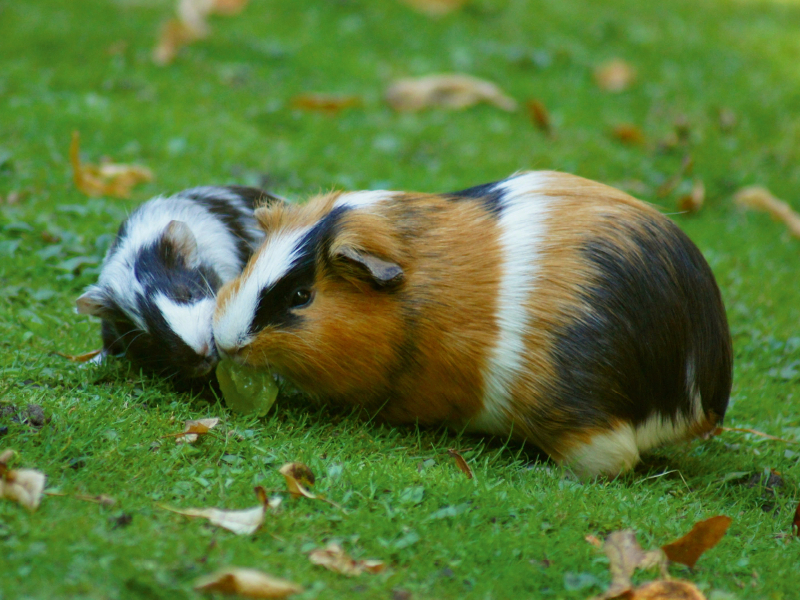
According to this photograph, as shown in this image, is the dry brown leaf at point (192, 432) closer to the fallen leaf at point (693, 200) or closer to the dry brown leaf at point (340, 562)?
the dry brown leaf at point (340, 562)

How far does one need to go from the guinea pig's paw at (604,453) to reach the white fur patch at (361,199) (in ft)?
4.24

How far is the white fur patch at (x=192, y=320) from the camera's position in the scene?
11.4ft

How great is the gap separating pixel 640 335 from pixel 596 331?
0.20m

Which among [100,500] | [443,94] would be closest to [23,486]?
[100,500]

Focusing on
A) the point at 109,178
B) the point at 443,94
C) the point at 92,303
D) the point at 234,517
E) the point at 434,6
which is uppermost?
the point at 434,6

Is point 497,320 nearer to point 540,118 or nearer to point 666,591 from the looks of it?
point 666,591

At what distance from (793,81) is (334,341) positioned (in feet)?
22.4

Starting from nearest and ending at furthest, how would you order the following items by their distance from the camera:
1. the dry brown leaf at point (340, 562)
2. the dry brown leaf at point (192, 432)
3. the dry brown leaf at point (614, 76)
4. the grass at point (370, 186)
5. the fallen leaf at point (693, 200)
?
the dry brown leaf at point (340, 562) → the grass at point (370, 186) → the dry brown leaf at point (192, 432) → the fallen leaf at point (693, 200) → the dry brown leaf at point (614, 76)

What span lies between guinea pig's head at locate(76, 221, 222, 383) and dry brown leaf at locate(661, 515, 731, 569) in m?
1.97

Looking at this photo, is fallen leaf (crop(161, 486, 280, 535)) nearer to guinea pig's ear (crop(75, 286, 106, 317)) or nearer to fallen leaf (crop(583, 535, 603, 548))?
fallen leaf (crop(583, 535, 603, 548))

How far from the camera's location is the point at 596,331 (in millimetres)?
3184

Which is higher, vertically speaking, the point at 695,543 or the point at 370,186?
the point at 370,186

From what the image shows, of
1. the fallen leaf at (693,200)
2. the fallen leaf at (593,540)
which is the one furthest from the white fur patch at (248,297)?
the fallen leaf at (693,200)

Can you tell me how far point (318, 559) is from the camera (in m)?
2.45
